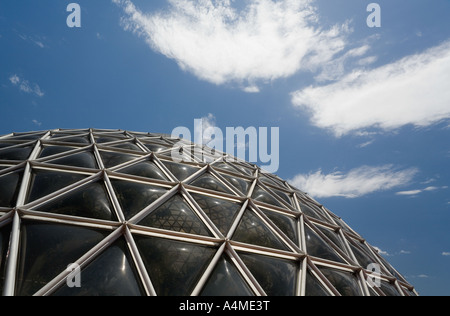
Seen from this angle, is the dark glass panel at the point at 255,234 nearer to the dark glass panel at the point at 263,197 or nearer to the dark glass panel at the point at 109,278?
the dark glass panel at the point at 263,197

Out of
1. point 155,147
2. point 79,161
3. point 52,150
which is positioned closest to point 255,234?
point 79,161

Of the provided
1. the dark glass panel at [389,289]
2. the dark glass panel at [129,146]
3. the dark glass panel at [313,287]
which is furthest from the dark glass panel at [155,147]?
the dark glass panel at [389,289]

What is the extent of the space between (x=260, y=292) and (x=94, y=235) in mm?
4056

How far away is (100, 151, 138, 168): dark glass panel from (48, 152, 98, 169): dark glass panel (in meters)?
0.39

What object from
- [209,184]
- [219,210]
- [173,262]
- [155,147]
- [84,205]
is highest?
[155,147]

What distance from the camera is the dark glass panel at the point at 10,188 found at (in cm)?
646

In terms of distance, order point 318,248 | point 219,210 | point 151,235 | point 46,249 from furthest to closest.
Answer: point 318,248 → point 219,210 → point 151,235 → point 46,249

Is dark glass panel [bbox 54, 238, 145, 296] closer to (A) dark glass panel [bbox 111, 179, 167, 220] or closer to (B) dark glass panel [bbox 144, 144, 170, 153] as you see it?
(A) dark glass panel [bbox 111, 179, 167, 220]

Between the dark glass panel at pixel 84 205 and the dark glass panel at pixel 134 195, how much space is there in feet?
1.16

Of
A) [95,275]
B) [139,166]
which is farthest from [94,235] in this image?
[139,166]

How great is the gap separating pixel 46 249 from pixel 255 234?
518cm

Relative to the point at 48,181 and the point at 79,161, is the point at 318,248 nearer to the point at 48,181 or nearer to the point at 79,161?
the point at 48,181

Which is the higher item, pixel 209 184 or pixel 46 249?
pixel 209 184

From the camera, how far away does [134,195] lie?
24.0ft
